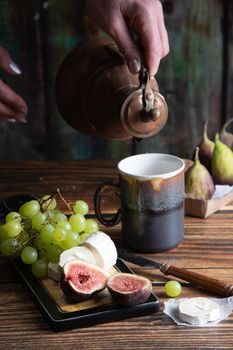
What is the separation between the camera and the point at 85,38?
2.38 metres

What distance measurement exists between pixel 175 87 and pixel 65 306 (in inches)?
56.7

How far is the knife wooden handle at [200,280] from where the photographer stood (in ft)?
3.84

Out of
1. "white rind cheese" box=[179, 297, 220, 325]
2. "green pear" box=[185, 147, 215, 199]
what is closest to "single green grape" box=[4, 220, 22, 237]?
"white rind cheese" box=[179, 297, 220, 325]

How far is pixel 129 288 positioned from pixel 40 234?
0.68ft

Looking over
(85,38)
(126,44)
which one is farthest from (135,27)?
(85,38)

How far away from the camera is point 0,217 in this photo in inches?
59.9

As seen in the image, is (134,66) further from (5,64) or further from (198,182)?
(5,64)

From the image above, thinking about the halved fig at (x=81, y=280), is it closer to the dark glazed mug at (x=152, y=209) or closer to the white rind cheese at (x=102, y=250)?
the white rind cheese at (x=102, y=250)

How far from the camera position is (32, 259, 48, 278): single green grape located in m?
1.22

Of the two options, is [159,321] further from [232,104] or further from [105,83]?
[232,104]

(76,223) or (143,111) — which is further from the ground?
(143,111)

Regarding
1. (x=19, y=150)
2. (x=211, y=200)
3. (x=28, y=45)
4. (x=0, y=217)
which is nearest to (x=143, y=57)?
(x=211, y=200)

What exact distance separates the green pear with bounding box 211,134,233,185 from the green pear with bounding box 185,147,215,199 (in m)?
0.07

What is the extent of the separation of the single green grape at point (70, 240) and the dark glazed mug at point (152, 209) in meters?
0.15
